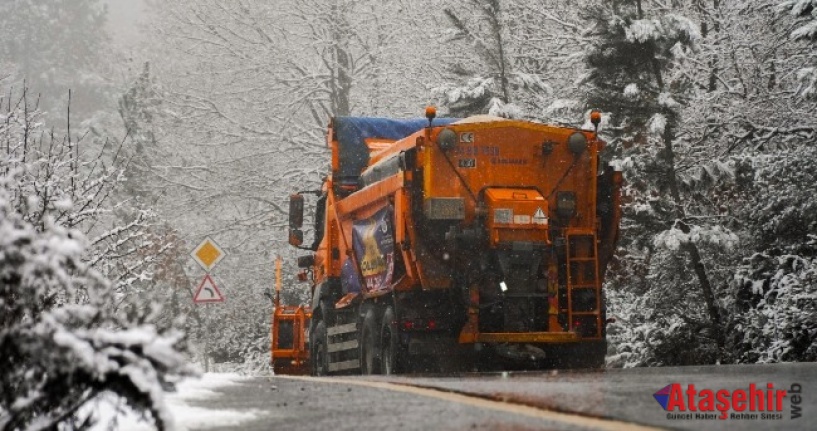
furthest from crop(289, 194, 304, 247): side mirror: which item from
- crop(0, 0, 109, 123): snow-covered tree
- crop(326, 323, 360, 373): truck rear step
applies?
crop(0, 0, 109, 123): snow-covered tree

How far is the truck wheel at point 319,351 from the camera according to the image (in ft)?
55.8

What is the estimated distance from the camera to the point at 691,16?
24.8 metres

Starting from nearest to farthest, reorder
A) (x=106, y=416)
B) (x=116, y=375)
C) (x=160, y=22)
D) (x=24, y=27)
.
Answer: (x=116, y=375) < (x=106, y=416) < (x=160, y=22) < (x=24, y=27)

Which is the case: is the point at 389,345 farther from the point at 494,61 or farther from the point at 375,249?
the point at 494,61

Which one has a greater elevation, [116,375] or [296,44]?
[296,44]

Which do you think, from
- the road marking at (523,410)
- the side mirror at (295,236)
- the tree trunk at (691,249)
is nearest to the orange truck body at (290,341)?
the side mirror at (295,236)

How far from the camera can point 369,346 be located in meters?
14.5

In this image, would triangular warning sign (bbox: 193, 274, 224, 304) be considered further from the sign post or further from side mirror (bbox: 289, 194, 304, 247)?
side mirror (bbox: 289, 194, 304, 247)

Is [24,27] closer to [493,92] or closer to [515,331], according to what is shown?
[493,92]

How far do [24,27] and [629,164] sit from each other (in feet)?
194

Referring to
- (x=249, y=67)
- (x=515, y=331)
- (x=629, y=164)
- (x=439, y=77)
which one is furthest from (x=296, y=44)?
(x=515, y=331)

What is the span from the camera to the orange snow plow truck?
1252cm

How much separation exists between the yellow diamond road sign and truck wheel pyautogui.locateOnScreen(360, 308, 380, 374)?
6.76 meters

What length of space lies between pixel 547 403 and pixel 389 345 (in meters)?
7.47
